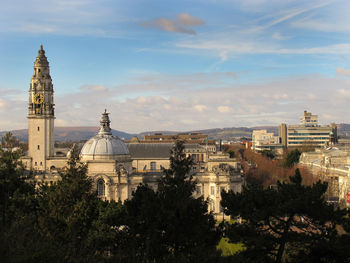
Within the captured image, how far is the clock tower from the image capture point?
87250 mm

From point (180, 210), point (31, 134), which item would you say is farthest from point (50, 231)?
point (31, 134)

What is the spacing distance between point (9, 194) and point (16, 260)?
2690 cm

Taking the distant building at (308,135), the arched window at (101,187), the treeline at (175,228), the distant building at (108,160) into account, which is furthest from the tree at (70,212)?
the distant building at (308,135)

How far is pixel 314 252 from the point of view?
31.1 m

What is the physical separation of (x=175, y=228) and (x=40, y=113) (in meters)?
60.8

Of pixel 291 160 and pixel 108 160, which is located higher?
pixel 108 160

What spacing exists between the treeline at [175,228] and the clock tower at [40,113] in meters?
47.4

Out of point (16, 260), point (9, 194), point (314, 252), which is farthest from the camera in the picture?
point (9, 194)

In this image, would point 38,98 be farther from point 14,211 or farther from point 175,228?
point 175,228

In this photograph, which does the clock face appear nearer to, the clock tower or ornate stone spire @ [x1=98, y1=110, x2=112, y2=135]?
the clock tower

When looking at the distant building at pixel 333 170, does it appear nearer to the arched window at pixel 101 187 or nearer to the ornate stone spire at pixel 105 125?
the arched window at pixel 101 187

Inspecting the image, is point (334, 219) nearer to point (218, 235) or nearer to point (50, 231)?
point (218, 235)

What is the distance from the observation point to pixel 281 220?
3341 centimetres

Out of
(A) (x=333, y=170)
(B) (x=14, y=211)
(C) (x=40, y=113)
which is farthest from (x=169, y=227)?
(A) (x=333, y=170)
